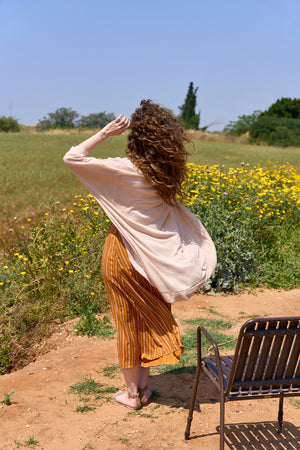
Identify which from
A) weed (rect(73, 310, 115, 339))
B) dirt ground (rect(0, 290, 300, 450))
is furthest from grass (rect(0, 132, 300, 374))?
dirt ground (rect(0, 290, 300, 450))

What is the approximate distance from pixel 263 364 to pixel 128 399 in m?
1.21

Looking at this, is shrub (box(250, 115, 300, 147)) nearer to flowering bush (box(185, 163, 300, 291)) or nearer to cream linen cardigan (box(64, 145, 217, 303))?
flowering bush (box(185, 163, 300, 291))

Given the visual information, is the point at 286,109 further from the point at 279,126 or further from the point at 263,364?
the point at 263,364

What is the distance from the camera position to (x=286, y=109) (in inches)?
2482

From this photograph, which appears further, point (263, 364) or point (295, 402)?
point (295, 402)

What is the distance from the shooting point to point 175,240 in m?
3.26

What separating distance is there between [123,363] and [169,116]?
160cm

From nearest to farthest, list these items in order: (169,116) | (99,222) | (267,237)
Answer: (169,116) < (99,222) < (267,237)

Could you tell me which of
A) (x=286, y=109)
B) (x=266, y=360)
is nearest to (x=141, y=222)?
(x=266, y=360)

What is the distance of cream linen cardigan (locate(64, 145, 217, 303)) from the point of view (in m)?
3.12

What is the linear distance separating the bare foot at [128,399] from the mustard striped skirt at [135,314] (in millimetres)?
282

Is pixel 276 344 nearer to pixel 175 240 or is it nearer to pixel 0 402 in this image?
pixel 175 240

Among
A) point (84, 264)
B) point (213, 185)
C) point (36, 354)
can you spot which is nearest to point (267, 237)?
point (213, 185)

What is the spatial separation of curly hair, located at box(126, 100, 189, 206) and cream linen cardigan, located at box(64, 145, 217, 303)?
6 cm
